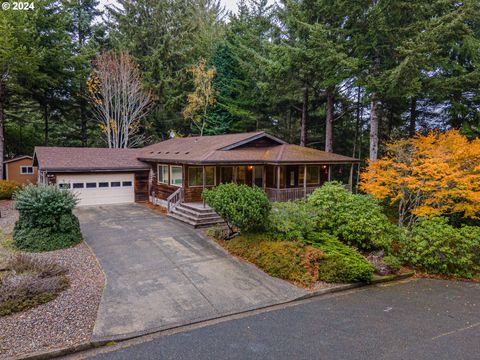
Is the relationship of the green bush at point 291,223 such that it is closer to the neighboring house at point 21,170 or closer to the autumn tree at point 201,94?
the autumn tree at point 201,94

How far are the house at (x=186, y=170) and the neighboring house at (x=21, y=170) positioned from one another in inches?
163

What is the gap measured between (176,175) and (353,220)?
9558 mm

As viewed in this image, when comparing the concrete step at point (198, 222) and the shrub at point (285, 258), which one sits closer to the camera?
the shrub at point (285, 258)

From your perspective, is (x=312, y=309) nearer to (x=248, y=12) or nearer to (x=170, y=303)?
(x=170, y=303)

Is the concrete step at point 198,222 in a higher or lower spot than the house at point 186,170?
lower

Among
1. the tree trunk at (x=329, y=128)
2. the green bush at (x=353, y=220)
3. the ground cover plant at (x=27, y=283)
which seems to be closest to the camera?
the ground cover plant at (x=27, y=283)

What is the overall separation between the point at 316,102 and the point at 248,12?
408 inches

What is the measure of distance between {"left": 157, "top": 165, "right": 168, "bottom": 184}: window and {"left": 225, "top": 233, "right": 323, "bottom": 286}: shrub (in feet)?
28.2

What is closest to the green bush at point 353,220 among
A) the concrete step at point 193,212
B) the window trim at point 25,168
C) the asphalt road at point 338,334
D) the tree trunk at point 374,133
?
the asphalt road at point 338,334

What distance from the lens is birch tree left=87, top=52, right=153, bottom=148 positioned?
22.6 m

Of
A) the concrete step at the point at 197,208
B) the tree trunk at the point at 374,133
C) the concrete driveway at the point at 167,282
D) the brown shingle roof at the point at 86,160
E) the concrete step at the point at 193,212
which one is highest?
the tree trunk at the point at 374,133

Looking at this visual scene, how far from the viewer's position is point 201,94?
25391mm

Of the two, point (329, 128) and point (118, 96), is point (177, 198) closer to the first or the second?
point (329, 128)

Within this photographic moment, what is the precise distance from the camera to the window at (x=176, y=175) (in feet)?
51.6
